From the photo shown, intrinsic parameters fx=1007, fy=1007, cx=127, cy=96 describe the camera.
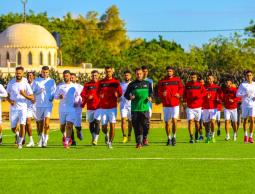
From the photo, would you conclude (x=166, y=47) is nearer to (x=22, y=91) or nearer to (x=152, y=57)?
(x=152, y=57)

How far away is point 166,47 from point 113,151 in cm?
13233

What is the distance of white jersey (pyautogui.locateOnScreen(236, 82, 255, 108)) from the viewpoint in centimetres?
2864

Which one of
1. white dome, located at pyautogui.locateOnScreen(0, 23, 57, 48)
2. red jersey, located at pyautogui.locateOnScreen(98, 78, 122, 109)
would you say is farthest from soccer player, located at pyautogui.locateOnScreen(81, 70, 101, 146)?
white dome, located at pyautogui.locateOnScreen(0, 23, 57, 48)

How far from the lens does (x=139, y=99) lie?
25625 millimetres

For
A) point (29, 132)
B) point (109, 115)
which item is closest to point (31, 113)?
point (29, 132)

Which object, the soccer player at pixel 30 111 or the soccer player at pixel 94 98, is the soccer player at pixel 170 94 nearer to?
the soccer player at pixel 94 98

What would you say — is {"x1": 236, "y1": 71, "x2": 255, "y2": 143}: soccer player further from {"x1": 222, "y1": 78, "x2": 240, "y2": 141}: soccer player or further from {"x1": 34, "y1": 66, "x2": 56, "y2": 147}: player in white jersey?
{"x1": 34, "y1": 66, "x2": 56, "y2": 147}: player in white jersey

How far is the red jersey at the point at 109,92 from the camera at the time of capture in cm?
2591

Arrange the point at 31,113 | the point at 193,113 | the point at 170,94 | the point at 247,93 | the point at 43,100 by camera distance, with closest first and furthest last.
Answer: the point at 43,100
the point at 170,94
the point at 31,113
the point at 247,93
the point at 193,113

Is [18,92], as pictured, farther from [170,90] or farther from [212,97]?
[212,97]

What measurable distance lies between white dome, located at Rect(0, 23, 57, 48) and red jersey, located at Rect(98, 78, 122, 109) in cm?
8785

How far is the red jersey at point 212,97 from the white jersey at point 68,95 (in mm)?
5865

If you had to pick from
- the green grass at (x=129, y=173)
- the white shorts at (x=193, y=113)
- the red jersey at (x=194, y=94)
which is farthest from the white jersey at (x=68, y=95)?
the white shorts at (x=193, y=113)

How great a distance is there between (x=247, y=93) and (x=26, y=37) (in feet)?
284
